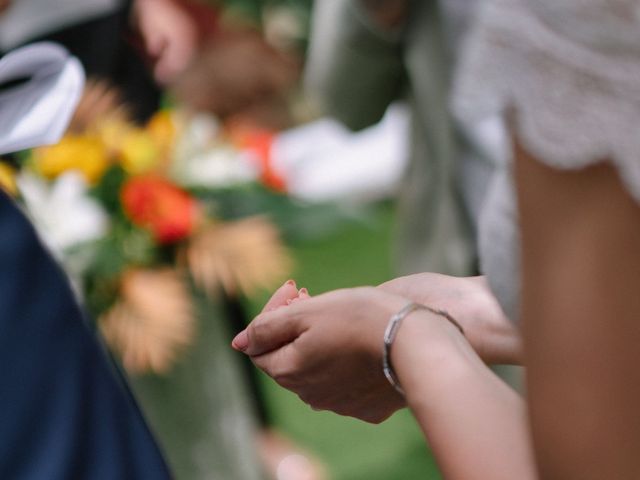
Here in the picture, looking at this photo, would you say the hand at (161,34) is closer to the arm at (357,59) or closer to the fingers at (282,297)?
the arm at (357,59)

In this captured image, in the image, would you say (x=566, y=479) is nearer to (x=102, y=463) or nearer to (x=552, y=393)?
(x=552, y=393)

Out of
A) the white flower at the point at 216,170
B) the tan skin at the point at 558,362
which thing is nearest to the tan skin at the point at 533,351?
the tan skin at the point at 558,362

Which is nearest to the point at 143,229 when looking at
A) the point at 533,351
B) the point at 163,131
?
the point at 163,131

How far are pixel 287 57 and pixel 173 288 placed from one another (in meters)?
2.32

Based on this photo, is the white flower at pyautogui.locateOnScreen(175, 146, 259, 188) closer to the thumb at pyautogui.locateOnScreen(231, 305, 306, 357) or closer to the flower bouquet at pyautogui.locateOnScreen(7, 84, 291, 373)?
the flower bouquet at pyautogui.locateOnScreen(7, 84, 291, 373)

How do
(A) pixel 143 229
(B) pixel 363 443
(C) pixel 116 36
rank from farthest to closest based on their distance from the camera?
(B) pixel 363 443 → (C) pixel 116 36 → (A) pixel 143 229

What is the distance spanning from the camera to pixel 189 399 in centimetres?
147

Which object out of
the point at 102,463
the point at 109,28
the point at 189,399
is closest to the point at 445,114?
the point at 189,399

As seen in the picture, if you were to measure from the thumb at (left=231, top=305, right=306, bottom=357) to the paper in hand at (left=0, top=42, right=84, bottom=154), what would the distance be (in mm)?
201

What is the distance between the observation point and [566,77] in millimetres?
492

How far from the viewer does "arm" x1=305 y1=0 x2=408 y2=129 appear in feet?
4.84

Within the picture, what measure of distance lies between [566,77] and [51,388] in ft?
1.34

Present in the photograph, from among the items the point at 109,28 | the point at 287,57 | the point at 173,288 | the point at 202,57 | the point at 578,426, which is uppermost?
the point at 578,426

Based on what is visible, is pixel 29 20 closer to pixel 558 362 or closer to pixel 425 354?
pixel 425 354
